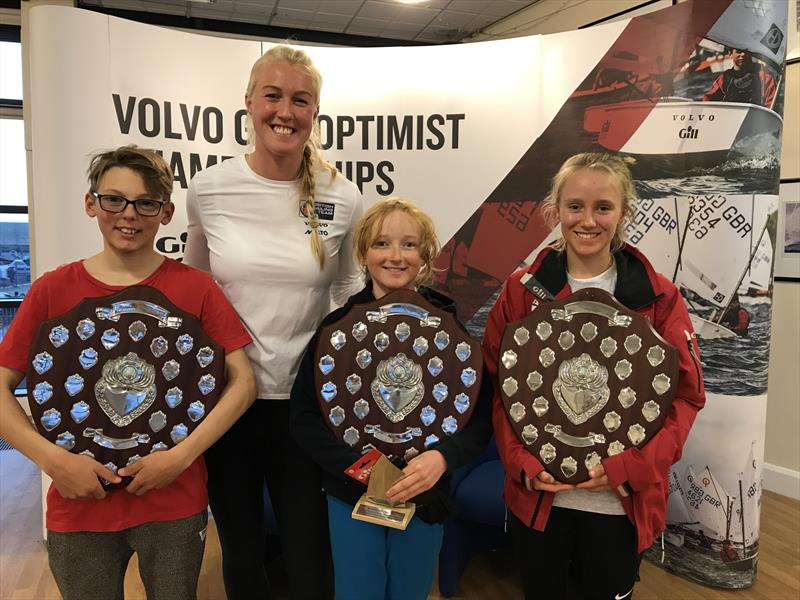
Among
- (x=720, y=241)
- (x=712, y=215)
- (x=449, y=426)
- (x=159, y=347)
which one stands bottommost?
(x=449, y=426)

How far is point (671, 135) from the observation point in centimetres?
306

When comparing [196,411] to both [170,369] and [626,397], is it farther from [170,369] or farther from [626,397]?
[626,397]

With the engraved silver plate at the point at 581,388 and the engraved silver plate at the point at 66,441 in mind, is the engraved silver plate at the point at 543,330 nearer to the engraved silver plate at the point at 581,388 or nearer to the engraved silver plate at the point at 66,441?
the engraved silver plate at the point at 581,388

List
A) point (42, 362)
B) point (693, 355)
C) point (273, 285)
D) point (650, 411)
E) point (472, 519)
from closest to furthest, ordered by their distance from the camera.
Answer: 1. point (42, 362)
2. point (650, 411)
3. point (693, 355)
4. point (273, 285)
5. point (472, 519)

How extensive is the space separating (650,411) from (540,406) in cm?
28

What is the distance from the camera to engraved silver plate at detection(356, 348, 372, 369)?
158 centimetres

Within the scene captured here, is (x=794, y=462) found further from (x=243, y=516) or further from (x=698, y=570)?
(x=243, y=516)

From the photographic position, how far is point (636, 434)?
1547 millimetres

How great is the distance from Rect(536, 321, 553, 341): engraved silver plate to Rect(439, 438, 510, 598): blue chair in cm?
132

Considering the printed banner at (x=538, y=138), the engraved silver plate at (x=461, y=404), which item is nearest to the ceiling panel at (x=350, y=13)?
the printed banner at (x=538, y=138)

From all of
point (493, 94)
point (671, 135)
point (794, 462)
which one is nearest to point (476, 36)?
point (493, 94)

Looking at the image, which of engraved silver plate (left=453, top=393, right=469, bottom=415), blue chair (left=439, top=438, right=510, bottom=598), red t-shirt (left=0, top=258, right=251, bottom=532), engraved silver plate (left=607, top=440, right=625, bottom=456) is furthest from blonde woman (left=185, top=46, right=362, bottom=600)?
blue chair (left=439, top=438, right=510, bottom=598)

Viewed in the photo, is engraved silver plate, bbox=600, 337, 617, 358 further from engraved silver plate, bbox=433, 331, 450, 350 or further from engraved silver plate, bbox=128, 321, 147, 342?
engraved silver plate, bbox=128, 321, 147, 342

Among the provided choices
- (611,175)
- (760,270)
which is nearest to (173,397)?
(611,175)
